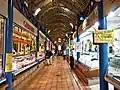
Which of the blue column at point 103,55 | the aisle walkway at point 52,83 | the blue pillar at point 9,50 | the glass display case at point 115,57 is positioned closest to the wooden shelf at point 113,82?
the glass display case at point 115,57

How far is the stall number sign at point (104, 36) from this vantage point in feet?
18.4

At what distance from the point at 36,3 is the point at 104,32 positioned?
8140mm

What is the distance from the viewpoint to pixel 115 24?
8.39 m

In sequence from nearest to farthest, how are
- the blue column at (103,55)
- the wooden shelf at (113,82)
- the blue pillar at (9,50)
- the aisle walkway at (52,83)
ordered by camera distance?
the wooden shelf at (113,82), the blue pillar at (9,50), the blue column at (103,55), the aisle walkway at (52,83)

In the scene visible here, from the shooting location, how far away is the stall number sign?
220 inches

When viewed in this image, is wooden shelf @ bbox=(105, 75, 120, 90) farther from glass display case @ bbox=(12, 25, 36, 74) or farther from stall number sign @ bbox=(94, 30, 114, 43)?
glass display case @ bbox=(12, 25, 36, 74)

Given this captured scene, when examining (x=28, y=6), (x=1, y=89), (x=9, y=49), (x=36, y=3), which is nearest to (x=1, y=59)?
(x=9, y=49)

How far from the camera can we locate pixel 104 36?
5.67m

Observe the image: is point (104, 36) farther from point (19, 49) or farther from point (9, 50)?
point (19, 49)

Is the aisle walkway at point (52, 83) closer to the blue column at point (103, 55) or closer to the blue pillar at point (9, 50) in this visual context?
the blue column at point (103, 55)

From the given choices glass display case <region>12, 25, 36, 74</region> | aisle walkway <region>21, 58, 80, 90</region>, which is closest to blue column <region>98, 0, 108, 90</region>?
aisle walkway <region>21, 58, 80, 90</region>

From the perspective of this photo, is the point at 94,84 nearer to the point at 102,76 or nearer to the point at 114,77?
the point at 102,76

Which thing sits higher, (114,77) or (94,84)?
(114,77)

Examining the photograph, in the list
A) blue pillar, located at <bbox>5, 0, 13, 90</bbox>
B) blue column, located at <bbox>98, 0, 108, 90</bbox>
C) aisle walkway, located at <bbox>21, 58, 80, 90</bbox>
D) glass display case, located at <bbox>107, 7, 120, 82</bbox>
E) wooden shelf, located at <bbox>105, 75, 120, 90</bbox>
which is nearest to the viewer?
wooden shelf, located at <bbox>105, 75, 120, 90</bbox>
